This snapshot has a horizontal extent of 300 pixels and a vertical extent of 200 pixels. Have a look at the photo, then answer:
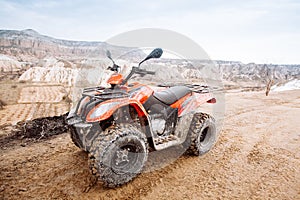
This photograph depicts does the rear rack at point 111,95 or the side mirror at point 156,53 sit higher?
the side mirror at point 156,53

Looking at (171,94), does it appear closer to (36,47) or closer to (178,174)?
(178,174)

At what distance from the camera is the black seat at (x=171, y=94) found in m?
3.71

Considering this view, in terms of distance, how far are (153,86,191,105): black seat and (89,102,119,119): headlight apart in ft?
3.41

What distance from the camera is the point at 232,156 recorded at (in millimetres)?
4000

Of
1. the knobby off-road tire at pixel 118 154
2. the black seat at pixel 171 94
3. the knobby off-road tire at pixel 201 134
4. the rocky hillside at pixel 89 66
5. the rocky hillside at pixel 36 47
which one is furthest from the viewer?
the rocky hillside at pixel 36 47

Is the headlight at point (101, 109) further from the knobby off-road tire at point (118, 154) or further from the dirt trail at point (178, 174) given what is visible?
the dirt trail at point (178, 174)

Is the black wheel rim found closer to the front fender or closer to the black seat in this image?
the front fender

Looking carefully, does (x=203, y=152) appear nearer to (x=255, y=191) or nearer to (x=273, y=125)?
(x=255, y=191)

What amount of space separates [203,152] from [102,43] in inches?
109

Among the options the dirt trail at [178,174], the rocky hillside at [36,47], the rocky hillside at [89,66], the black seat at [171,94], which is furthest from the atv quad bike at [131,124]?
the rocky hillside at [36,47]

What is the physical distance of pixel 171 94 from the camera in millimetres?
3863

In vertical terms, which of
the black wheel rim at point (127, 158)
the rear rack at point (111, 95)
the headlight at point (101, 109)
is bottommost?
the black wheel rim at point (127, 158)

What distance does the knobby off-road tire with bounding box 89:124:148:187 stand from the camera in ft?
8.82

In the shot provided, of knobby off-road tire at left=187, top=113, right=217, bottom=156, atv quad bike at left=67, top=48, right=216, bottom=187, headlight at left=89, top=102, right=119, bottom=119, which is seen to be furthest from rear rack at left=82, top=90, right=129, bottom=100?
knobby off-road tire at left=187, top=113, right=217, bottom=156
